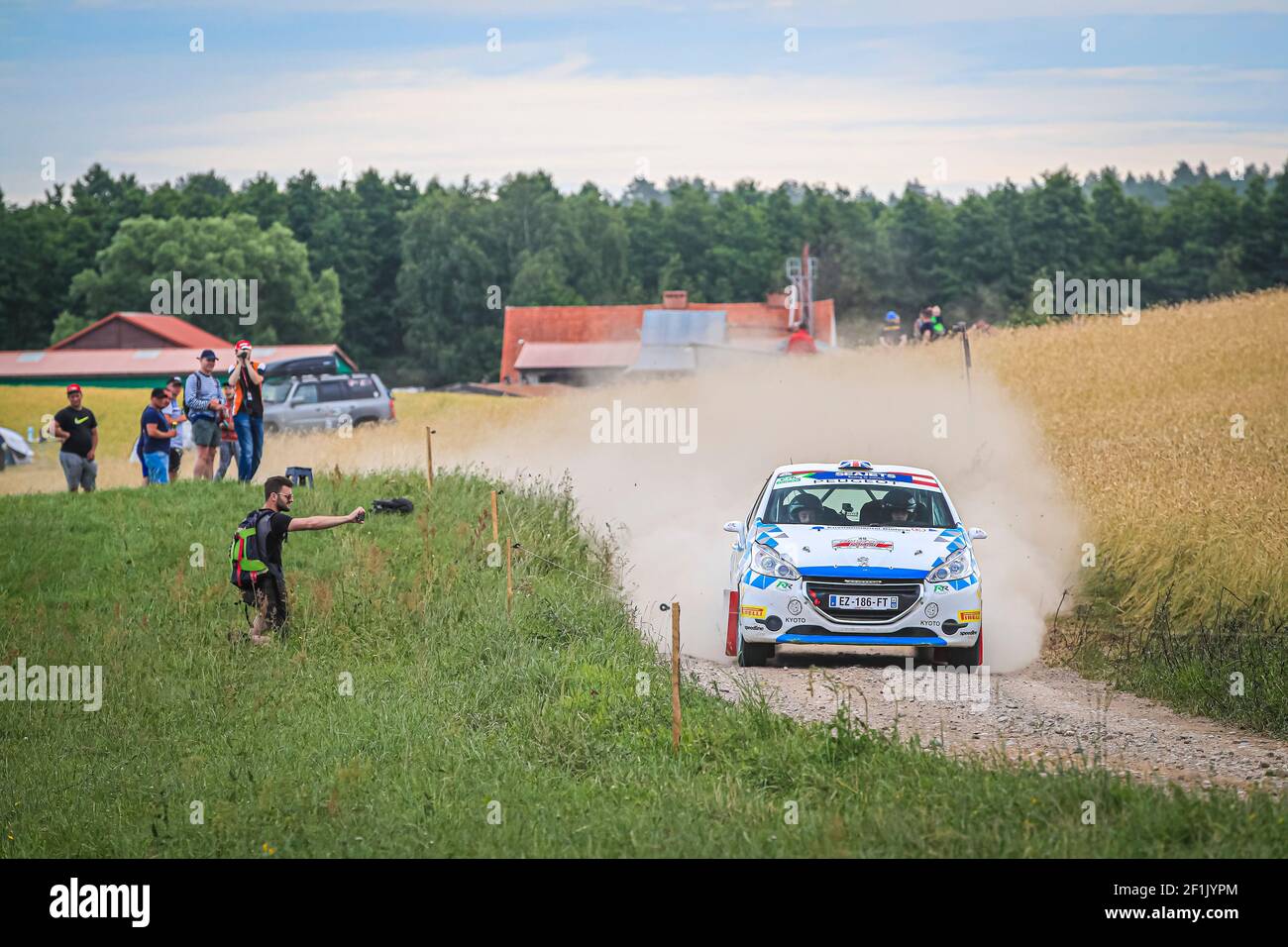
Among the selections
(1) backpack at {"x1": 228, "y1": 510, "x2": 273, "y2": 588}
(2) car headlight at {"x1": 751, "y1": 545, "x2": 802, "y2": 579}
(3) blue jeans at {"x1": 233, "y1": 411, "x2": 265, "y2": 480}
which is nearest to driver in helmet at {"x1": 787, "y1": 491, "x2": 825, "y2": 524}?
(2) car headlight at {"x1": 751, "y1": 545, "x2": 802, "y2": 579}

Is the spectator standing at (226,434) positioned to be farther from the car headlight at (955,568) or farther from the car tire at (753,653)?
the car headlight at (955,568)

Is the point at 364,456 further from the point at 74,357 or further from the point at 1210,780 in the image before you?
the point at 74,357

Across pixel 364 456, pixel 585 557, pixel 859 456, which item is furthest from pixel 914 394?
pixel 585 557

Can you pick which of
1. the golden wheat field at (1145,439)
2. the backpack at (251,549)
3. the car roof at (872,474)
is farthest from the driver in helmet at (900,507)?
the backpack at (251,549)

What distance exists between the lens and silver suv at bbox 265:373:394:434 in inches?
1375

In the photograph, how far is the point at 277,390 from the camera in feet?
119

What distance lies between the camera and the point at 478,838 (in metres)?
8.73

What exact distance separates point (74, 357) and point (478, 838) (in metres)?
74.7

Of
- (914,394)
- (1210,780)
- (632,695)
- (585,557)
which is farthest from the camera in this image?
(914,394)

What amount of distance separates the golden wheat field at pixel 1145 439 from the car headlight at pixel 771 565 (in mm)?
4508

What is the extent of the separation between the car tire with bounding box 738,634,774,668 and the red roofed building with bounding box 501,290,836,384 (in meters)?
54.7

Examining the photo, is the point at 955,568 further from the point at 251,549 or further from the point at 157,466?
the point at 157,466

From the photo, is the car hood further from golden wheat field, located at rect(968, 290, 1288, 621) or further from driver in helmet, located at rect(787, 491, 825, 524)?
golden wheat field, located at rect(968, 290, 1288, 621)
